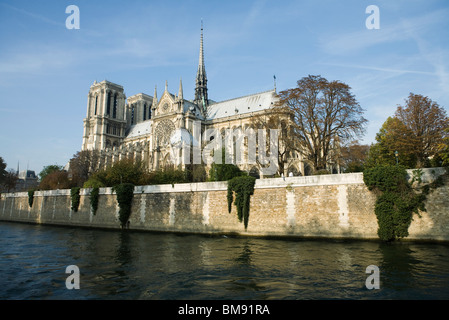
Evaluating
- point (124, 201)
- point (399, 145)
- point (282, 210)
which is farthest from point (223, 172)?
point (399, 145)

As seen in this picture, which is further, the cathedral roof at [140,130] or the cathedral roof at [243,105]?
the cathedral roof at [140,130]

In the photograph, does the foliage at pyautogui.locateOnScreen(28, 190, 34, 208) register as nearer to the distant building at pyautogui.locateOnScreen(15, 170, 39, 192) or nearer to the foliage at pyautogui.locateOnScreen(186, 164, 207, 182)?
the foliage at pyautogui.locateOnScreen(186, 164, 207, 182)

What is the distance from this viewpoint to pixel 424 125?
22.4m

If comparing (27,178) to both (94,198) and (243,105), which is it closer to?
(243,105)

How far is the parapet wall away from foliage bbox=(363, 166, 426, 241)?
383mm

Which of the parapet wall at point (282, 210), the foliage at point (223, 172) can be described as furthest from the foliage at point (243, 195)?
the foliage at point (223, 172)

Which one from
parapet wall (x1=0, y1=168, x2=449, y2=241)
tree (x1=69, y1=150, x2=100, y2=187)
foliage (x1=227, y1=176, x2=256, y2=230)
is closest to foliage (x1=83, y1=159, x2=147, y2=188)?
parapet wall (x1=0, y1=168, x2=449, y2=241)

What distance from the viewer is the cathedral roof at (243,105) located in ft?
154

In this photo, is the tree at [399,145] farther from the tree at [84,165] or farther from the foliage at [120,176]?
the tree at [84,165]

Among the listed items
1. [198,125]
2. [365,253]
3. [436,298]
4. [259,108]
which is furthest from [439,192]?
[198,125]

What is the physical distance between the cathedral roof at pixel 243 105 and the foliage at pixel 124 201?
2754 cm

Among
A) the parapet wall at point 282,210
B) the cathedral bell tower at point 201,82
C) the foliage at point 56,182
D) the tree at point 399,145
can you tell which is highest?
the cathedral bell tower at point 201,82

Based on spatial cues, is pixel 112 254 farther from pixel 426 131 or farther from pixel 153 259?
pixel 426 131
